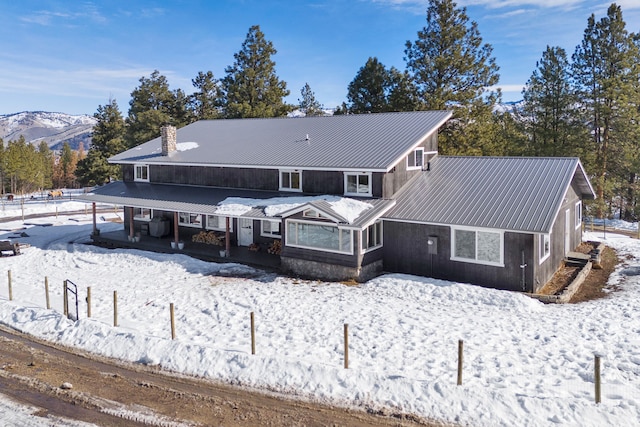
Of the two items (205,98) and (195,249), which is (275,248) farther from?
(205,98)

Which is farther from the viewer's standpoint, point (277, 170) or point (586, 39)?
point (586, 39)

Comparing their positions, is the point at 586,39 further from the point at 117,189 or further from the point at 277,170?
the point at 117,189

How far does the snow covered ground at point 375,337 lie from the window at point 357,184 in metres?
4.40

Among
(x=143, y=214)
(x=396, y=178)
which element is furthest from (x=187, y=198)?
(x=396, y=178)

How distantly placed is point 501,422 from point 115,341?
10165mm

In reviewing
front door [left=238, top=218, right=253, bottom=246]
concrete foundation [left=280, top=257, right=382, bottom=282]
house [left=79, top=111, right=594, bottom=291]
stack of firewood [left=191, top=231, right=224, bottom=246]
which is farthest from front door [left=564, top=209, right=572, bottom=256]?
stack of firewood [left=191, top=231, right=224, bottom=246]

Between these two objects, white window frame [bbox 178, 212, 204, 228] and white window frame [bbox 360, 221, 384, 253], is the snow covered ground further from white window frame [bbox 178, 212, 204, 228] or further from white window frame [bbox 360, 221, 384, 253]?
white window frame [bbox 178, 212, 204, 228]

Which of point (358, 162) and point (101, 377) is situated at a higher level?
point (358, 162)

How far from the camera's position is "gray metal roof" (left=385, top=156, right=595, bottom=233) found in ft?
57.4

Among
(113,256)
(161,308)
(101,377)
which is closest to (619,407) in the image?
(101,377)

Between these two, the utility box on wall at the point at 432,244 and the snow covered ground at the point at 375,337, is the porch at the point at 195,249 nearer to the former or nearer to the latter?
the snow covered ground at the point at 375,337

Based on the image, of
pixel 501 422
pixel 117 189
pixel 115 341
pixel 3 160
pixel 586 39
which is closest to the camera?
pixel 501 422

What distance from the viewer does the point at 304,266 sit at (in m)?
20.4

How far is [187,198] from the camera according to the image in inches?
998
